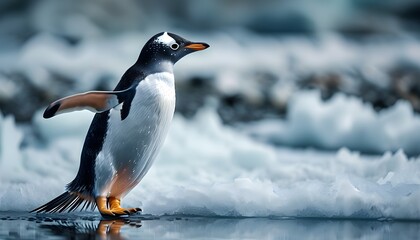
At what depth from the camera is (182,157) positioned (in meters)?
5.22

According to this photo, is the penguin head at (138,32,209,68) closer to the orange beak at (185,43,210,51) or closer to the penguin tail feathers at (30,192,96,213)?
the orange beak at (185,43,210,51)

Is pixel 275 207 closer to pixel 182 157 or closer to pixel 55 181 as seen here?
pixel 55 181

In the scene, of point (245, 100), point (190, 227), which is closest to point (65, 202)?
point (190, 227)

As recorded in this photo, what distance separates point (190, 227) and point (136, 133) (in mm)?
458

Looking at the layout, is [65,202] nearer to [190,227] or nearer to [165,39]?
[190,227]

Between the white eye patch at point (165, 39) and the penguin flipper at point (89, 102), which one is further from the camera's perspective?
the white eye patch at point (165, 39)

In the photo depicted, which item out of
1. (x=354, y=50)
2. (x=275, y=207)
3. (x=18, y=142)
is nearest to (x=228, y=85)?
(x=354, y=50)

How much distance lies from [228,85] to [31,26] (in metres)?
1.80

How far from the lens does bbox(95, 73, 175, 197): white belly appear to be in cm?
354

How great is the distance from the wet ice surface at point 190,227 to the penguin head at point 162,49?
0.64 metres

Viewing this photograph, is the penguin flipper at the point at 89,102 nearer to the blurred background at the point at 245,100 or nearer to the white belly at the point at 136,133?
the white belly at the point at 136,133

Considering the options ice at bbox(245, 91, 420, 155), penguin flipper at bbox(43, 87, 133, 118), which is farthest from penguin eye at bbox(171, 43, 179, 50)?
ice at bbox(245, 91, 420, 155)

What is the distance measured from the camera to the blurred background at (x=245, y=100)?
3816 mm

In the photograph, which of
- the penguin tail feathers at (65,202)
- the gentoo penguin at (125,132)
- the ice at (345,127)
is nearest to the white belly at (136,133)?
the gentoo penguin at (125,132)
